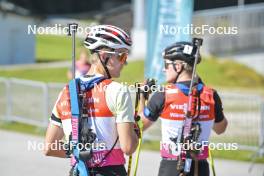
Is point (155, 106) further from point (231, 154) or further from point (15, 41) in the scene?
point (15, 41)

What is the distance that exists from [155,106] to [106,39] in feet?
3.64

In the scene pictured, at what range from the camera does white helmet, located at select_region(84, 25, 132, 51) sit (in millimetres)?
4371

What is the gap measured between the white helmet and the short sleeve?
26 cm

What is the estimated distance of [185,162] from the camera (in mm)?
5199

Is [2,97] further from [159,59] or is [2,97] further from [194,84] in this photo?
[194,84]

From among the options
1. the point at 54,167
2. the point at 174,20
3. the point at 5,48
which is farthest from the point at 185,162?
the point at 5,48

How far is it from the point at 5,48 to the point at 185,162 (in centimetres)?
3104

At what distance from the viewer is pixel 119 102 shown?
13.9ft

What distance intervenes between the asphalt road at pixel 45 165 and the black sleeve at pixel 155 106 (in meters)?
3.88

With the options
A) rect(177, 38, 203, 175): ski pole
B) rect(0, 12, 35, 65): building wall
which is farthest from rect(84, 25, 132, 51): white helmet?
rect(0, 12, 35, 65): building wall

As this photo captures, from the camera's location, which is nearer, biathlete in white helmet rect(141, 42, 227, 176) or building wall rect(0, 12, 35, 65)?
biathlete in white helmet rect(141, 42, 227, 176)

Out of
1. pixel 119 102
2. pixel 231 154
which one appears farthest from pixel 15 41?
pixel 119 102

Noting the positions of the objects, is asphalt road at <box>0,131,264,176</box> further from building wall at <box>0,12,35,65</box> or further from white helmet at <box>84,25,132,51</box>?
building wall at <box>0,12,35,65</box>

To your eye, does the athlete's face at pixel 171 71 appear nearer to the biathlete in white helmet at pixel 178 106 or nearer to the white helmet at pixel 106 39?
the biathlete in white helmet at pixel 178 106
